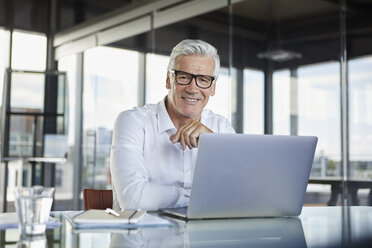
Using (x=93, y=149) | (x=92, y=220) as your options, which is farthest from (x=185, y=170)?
(x=93, y=149)

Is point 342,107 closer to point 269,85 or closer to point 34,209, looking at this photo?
point 269,85

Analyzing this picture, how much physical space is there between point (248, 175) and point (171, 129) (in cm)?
82

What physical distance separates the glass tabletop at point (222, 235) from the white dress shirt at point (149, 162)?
363 mm

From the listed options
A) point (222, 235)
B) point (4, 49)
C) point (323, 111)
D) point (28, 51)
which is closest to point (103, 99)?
point (28, 51)

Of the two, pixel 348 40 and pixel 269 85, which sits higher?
pixel 348 40

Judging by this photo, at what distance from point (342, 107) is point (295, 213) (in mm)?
2584

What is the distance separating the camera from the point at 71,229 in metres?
1.15

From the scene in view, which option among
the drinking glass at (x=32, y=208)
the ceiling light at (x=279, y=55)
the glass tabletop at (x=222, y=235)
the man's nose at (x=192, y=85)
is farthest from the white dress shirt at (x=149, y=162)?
the ceiling light at (x=279, y=55)

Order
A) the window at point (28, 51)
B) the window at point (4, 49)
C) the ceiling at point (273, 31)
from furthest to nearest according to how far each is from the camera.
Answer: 1. the window at point (28, 51)
2. the window at point (4, 49)
3. the ceiling at point (273, 31)

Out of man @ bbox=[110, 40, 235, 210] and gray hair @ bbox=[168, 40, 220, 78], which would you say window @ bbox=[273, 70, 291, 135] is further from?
gray hair @ bbox=[168, 40, 220, 78]

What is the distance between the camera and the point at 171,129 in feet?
7.05

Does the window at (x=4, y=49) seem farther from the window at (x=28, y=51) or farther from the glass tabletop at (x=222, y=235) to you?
the glass tabletop at (x=222, y=235)

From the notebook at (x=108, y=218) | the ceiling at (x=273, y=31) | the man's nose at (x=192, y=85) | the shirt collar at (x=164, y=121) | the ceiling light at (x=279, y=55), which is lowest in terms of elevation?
the notebook at (x=108, y=218)

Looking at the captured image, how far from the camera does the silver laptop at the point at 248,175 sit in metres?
1.33
